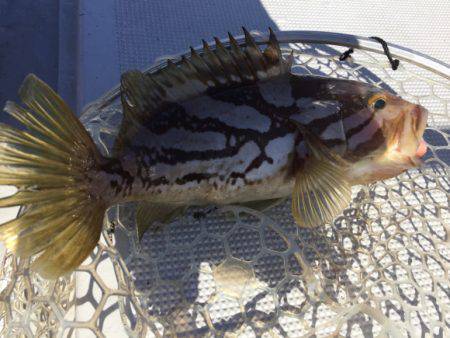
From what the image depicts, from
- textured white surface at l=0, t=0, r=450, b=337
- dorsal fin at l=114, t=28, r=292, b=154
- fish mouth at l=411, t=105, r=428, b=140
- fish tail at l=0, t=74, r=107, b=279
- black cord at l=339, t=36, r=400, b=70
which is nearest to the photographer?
fish tail at l=0, t=74, r=107, b=279

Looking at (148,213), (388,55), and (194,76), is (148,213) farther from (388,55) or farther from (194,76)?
(388,55)

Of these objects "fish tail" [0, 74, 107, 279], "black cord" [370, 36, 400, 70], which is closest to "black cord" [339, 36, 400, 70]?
"black cord" [370, 36, 400, 70]

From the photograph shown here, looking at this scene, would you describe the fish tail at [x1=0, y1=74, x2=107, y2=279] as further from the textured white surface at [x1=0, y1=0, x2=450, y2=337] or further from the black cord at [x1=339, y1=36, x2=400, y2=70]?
the black cord at [x1=339, y1=36, x2=400, y2=70]

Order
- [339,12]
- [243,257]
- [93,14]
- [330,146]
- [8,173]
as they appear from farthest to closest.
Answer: [339,12] < [93,14] < [243,257] < [330,146] < [8,173]

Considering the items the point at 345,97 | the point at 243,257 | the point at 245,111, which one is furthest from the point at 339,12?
the point at 243,257

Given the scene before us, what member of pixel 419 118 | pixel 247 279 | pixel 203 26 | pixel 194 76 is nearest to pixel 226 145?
pixel 194 76

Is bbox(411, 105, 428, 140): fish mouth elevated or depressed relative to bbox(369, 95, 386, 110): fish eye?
depressed

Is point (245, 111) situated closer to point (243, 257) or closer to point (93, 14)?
point (243, 257)
